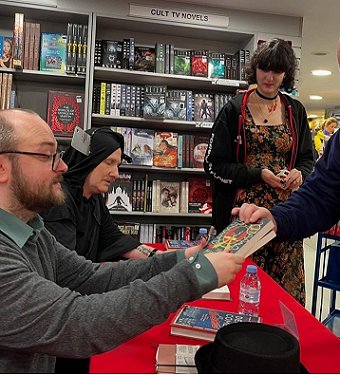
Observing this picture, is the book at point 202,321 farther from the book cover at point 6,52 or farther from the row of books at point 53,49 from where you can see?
the book cover at point 6,52

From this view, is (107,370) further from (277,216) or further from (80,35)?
(80,35)

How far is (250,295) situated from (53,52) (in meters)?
2.90

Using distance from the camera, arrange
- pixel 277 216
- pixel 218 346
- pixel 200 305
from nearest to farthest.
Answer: pixel 218 346, pixel 200 305, pixel 277 216

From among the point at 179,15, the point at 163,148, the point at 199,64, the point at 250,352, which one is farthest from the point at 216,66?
the point at 250,352

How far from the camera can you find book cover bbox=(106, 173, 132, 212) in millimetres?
3750

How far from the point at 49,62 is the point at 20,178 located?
2.72m

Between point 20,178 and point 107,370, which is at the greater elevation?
point 20,178

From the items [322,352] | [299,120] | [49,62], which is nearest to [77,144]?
[299,120]

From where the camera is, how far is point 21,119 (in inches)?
45.6

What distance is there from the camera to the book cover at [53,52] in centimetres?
356

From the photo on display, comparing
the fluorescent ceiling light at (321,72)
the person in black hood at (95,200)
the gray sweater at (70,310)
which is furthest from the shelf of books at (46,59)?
the fluorescent ceiling light at (321,72)

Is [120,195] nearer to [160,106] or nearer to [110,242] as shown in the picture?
[160,106]

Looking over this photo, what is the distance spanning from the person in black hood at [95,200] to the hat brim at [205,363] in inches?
43.8

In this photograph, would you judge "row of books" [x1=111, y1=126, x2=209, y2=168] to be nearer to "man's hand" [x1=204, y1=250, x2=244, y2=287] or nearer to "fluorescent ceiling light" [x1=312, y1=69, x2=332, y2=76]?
"man's hand" [x1=204, y1=250, x2=244, y2=287]
